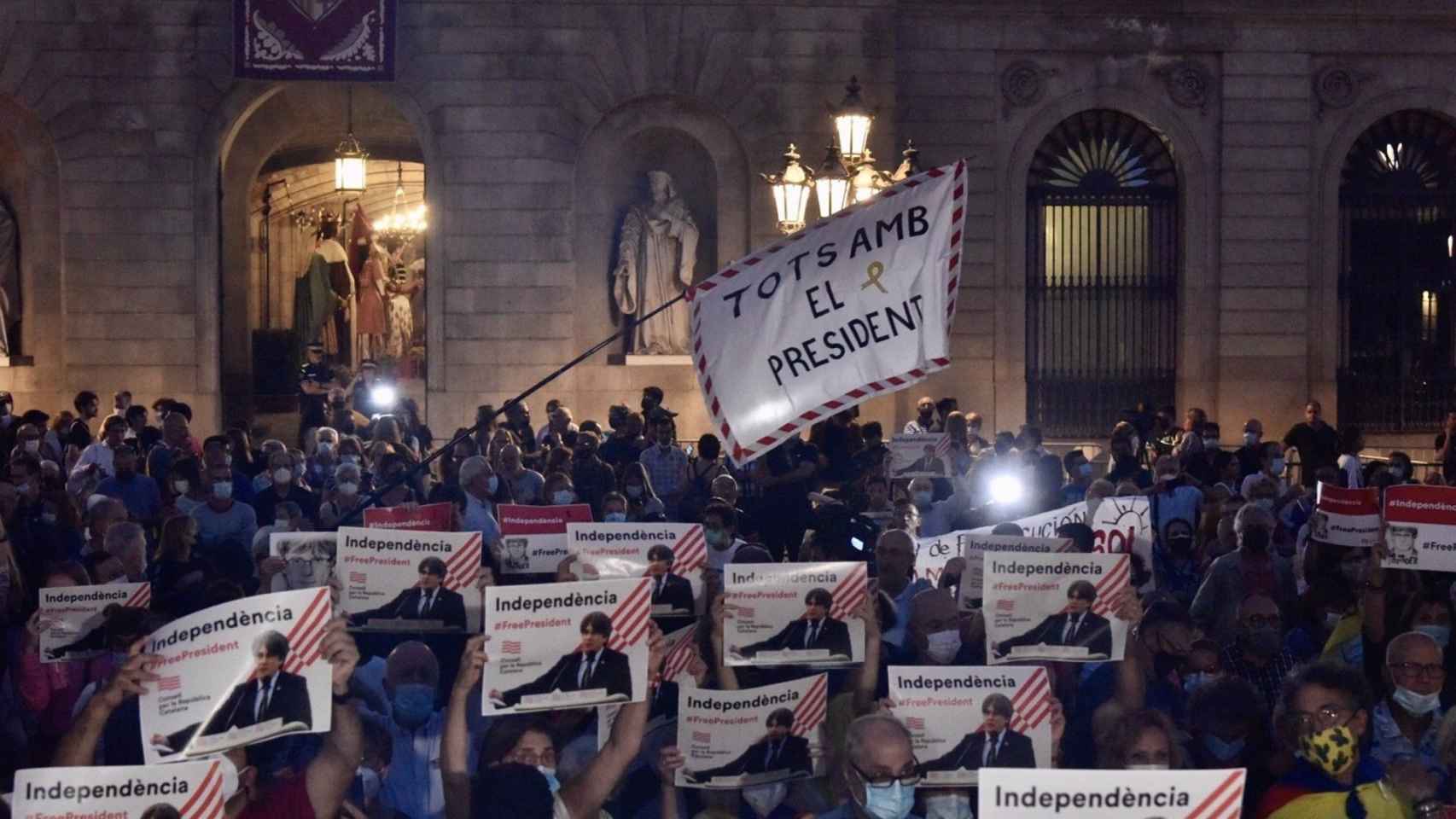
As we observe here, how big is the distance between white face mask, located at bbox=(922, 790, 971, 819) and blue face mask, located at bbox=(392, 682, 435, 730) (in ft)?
6.43

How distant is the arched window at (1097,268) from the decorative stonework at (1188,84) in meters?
0.58

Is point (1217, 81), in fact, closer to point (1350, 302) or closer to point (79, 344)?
point (1350, 302)

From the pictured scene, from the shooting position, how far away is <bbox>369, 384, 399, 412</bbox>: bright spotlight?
74.6 feet

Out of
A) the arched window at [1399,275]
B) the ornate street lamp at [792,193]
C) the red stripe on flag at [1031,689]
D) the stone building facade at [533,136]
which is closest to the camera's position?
the red stripe on flag at [1031,689]

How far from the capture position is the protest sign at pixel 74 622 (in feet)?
29.9

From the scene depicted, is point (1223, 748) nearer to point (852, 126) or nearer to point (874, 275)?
point (874, 275)

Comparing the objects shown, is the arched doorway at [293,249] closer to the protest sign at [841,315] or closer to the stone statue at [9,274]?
the stone statue at [9,274]

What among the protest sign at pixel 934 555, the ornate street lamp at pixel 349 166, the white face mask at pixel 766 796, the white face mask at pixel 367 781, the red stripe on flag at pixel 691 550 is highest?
the ornate street lamp at pixel 349 166

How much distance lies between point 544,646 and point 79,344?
1869 cm

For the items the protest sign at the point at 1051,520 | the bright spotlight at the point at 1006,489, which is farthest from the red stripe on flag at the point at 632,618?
the bright spotlight at the point at 1006,489

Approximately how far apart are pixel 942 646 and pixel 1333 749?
2945mm

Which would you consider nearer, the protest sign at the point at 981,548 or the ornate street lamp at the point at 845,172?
the protest sign at the point at 981,548

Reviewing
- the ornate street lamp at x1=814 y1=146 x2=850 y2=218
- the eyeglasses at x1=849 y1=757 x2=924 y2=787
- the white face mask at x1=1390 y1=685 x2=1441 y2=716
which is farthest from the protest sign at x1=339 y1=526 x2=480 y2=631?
the ornate street lamp at x1=814 y1=146 x2=850 y2=218

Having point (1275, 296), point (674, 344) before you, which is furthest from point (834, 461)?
point (1275, 296)
